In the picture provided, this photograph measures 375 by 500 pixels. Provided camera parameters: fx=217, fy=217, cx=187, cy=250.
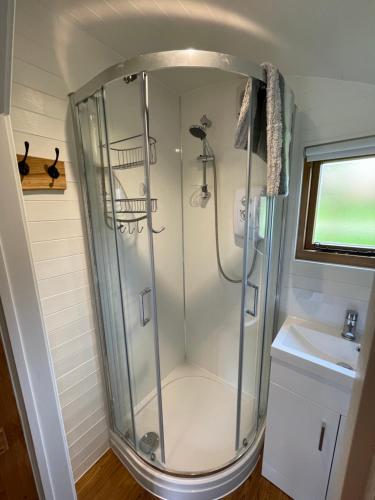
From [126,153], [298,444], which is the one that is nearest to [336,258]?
[298,444]

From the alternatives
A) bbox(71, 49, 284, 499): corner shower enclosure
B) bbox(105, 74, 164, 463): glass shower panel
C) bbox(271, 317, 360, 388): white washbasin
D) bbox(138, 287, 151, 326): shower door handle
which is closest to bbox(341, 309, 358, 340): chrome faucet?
bbox(271, 317, 360, 388): white washbasin

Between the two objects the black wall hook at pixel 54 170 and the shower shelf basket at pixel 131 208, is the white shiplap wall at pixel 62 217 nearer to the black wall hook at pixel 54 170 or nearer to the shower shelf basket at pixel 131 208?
the black wall hook at pixel 54 170

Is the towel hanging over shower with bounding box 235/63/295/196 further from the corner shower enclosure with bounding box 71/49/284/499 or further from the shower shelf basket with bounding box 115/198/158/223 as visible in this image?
the shower shelf basket with bounding box 115/198/158/223

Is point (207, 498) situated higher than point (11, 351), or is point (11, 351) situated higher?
point (11, 351)

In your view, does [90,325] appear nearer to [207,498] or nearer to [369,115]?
[207,498]

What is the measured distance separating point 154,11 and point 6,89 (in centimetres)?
88

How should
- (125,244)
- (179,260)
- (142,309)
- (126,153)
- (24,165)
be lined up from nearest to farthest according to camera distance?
1. (24,165)
2. (126,153)
3. (125,244)
4. (142,309)
5. (179,260)

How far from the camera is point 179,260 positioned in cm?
195

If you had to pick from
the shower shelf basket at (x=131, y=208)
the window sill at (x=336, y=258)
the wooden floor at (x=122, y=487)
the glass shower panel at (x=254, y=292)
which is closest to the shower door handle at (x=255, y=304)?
the glass shower panel at (x=254, y=292)

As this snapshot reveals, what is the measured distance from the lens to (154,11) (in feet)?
3.17

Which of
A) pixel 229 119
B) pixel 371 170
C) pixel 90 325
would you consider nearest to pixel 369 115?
pixel 371 170

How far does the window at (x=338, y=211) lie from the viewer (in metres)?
1.26

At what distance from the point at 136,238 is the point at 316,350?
131 cm

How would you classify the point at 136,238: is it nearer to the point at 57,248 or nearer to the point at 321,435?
the point at 57,248
